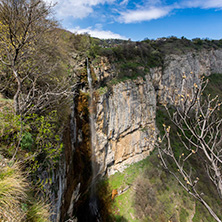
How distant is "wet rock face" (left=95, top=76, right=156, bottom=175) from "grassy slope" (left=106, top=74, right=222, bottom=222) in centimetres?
123

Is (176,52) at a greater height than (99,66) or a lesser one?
greater

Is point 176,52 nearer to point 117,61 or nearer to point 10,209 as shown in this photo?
point 117,61

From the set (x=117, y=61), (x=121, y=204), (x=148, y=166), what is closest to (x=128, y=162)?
(x=148, y=166)

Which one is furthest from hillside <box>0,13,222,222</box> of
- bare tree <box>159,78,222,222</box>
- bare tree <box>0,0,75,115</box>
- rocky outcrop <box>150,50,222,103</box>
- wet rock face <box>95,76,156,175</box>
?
rocky outcrop <box>150,50,222,103</box>

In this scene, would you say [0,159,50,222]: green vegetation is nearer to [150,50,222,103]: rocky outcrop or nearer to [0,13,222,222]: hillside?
[0,13,222,222]: hillside

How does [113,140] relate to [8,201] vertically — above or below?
below

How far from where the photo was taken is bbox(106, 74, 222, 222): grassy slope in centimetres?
1040

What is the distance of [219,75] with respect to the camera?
32.5 m

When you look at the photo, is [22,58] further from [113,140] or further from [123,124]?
[123,124]

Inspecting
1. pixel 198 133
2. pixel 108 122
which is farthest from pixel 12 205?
pixel 108 122

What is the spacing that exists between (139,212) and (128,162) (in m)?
4.45

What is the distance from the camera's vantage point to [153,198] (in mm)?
11367

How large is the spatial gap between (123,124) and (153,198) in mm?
6958

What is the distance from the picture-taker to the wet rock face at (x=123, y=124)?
1209 centimetres
